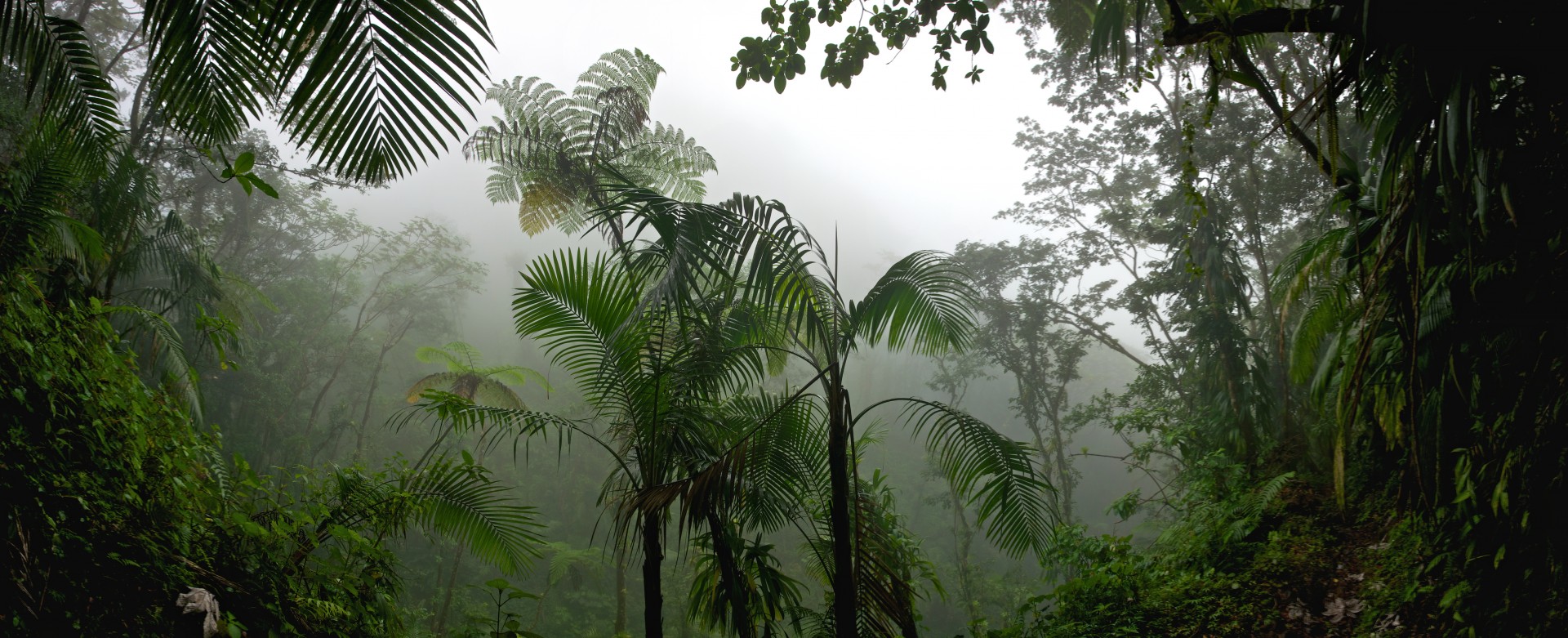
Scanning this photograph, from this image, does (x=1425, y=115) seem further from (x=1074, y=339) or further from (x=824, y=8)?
(x=1074, y=339)

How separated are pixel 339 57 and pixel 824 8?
8.74 ft

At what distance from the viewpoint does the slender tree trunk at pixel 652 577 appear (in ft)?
9.07

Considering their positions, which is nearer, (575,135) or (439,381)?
(575,135)

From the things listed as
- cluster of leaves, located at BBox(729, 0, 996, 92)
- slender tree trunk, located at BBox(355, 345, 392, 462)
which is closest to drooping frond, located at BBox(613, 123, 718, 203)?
cluster of leaves, located at BBox(729, 0, 996, 92)

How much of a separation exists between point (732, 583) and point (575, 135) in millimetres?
4434

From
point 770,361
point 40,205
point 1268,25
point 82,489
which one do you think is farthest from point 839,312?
point 40,205

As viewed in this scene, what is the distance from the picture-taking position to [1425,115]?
56.2 inches

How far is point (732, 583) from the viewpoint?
294cm

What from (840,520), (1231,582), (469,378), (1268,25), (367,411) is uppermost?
(1268,25)

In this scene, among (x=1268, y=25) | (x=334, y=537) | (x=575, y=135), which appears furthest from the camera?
(x=575, y=135)

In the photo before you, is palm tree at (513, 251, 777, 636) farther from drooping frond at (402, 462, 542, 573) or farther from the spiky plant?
the spiky plant

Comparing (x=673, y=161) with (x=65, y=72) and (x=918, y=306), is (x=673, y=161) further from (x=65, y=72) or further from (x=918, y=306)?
(x=65, y=72)

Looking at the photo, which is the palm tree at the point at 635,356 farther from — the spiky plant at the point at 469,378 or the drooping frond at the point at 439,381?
the drooping frond at the point at 439,381

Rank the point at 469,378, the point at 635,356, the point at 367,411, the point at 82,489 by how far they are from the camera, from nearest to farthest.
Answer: the point at 82,489
the point at 635,356
the point at 469,378
the point at 367,411
